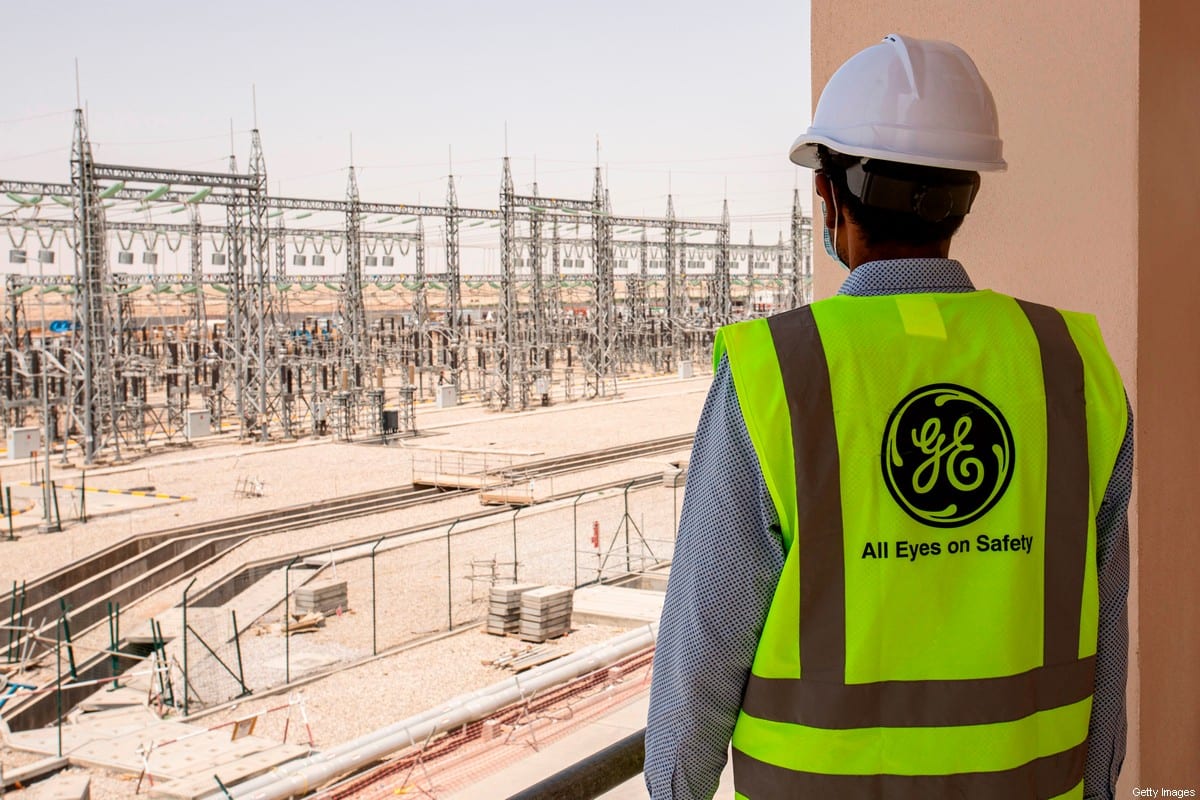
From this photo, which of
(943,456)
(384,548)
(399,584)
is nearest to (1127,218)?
(943,456)

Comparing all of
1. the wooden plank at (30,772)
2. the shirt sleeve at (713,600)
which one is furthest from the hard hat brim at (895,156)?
the wooden plank at (30,772)

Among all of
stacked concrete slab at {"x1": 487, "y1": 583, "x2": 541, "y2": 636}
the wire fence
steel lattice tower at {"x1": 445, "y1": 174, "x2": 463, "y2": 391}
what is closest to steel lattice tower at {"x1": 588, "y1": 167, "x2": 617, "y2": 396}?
steel lattice tower at {"x1": 445, "y1": 174, "x2": 463, "y2": 391}

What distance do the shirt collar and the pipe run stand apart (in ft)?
18.6

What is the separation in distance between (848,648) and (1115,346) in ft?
4.44

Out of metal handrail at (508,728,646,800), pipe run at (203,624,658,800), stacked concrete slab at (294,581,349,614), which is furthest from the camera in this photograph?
stacked concrete slab at (294,581,349,614)

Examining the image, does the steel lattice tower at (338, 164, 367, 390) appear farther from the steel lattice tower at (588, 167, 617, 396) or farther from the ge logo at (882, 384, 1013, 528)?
the ge logo at (882, 384, 1013, 528)

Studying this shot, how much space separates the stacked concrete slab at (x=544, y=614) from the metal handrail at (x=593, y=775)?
10.5 m

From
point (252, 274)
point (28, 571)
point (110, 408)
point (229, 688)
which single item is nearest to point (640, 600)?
point (229, 688)

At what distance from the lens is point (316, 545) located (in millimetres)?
16188

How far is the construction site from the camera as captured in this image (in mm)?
8719

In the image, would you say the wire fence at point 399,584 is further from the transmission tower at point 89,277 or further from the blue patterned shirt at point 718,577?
the transmission tower at point 89,277

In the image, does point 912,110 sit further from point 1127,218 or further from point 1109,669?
point 1127,218

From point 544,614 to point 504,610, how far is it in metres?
0.52

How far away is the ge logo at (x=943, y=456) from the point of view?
38.9 inches
